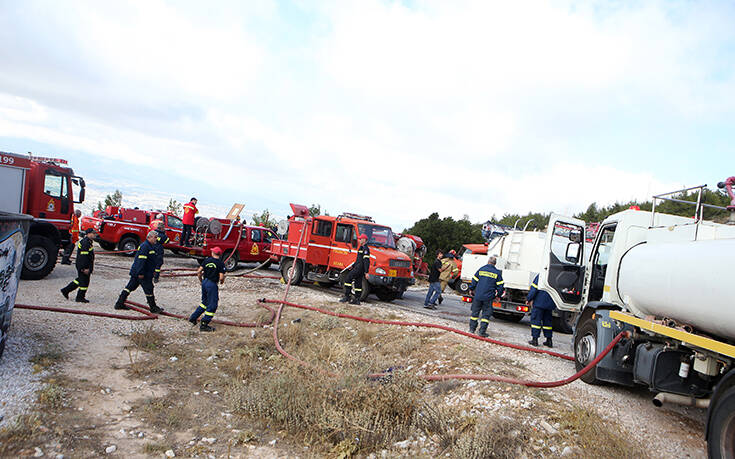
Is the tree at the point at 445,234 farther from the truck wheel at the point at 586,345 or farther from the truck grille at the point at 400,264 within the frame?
the truck wheel at the point at 586,345

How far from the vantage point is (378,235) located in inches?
556

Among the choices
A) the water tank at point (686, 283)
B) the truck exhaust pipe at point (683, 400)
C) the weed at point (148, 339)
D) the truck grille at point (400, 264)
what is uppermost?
the water tank at point (686, 283)

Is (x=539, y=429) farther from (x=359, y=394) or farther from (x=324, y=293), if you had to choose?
(x=324, y=293)

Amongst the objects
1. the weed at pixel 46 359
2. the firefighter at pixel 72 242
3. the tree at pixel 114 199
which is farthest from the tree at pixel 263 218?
the weed at pixel 46 359

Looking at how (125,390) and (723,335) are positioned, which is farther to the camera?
(125,390)

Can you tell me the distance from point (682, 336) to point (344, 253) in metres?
10.1

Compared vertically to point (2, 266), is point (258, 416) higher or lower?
lower

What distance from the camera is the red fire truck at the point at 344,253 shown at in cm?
1305

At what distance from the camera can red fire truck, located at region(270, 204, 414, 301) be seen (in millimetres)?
13055

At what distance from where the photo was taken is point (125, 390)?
565 cm

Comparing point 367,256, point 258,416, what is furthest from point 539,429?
point 367,256

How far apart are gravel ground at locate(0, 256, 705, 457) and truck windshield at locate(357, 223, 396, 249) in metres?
3.28

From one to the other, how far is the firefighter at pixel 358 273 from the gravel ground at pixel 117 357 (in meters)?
1.99

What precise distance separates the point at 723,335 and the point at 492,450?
231 centimetres
